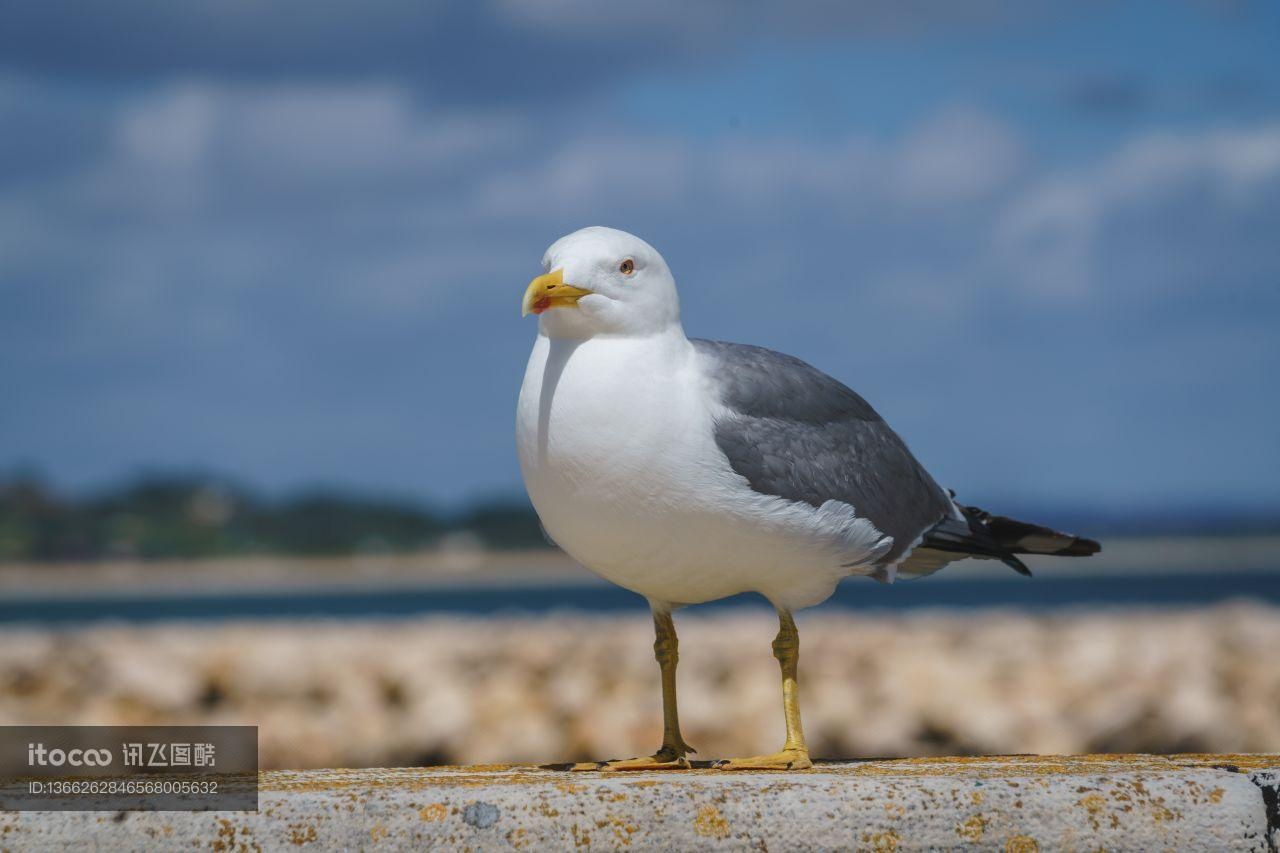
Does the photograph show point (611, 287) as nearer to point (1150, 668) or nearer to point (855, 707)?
point (855, 707)

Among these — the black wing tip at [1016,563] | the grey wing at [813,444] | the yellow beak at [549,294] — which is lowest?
the black wing tip at [1016,563]

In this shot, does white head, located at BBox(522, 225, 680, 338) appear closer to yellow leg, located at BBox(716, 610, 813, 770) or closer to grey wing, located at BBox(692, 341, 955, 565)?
grey wing, located at BBox(692, 341, 955, 565)

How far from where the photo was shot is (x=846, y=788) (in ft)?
12.9

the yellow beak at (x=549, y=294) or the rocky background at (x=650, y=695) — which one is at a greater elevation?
the yellow beak at (x=549, y=294)

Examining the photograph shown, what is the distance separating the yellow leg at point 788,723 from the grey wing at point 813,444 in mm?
449

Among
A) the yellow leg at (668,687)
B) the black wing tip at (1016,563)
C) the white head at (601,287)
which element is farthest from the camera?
the black wing tip at (1016,563)

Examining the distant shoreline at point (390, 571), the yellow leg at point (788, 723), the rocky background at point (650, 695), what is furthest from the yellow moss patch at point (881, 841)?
the distant shoreline at point (390, 571)

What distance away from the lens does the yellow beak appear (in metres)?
4.64

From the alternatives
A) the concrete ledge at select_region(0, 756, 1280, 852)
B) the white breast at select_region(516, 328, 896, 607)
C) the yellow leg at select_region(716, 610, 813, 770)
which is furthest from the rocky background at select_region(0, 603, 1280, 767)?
the concrete ledge at select_region(0, 756, 1280, 852)

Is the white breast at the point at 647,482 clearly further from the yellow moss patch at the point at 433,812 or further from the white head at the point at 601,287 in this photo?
the yellow moss patch at the point at 433,812

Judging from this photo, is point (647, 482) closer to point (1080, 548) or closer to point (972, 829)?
point (972, 829)

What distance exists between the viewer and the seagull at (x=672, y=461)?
465cm

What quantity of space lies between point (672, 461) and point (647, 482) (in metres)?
0.10

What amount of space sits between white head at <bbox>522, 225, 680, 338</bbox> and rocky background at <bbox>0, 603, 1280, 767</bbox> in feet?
22.1
